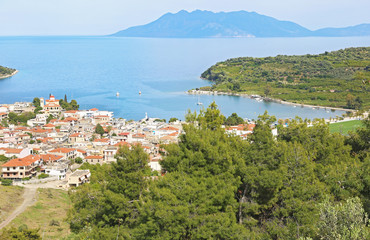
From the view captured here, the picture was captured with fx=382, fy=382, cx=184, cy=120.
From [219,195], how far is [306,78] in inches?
1614

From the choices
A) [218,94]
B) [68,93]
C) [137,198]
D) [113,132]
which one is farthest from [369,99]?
[137,198]

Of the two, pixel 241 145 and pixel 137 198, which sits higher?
pixel 241 145

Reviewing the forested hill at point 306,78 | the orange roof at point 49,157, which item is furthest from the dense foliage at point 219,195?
the forested hill at point 306,78

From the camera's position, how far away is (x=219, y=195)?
609 cm

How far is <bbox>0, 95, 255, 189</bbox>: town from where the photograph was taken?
15820mm

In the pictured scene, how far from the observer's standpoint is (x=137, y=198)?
6.82m

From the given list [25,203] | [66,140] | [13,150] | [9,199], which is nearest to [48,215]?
[25,203]

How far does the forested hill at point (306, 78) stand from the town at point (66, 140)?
16.0 meters

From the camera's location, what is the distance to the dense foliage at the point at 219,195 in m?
5.66

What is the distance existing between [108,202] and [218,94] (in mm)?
35540

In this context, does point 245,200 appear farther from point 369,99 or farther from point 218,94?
point 218,94

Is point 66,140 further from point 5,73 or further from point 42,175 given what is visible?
point 5,73

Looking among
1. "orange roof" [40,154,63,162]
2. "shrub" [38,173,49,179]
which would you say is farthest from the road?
"orange roof" [40,154,63,162]

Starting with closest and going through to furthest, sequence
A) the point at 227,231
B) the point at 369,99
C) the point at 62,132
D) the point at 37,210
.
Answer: the point at 227,231, the point at 37,210, the point at 62,132, the point at 369,99
